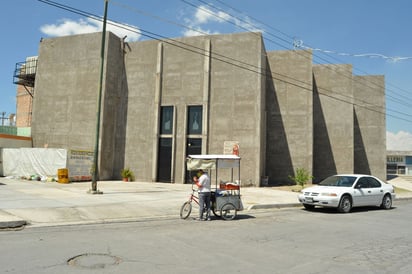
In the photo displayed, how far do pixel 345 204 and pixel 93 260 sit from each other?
11.2 meters

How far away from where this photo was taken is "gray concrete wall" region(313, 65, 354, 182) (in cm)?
3204

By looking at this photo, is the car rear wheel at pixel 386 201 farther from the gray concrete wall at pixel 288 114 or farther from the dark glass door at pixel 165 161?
the dark glass door at pixel 165 161

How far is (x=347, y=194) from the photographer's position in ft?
47.6

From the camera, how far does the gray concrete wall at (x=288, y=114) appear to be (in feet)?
96.2

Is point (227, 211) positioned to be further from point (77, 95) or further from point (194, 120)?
point (77, 95)

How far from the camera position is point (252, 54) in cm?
2658

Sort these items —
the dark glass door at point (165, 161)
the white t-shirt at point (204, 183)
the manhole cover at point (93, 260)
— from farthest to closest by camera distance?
the dark glass door at point (165, 161) < the white t-shirt at point (204, 183) < the manhole cover at point (93, 260)

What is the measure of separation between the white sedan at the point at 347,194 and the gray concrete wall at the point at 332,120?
1607 cm

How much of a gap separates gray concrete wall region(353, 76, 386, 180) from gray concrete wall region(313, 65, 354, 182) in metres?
4.32

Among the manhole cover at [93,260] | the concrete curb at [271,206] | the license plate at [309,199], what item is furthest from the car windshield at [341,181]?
the manhole cover at [93,260]

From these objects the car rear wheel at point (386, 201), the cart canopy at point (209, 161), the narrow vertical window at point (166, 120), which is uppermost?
the narrow vertical window at point (166, 120)

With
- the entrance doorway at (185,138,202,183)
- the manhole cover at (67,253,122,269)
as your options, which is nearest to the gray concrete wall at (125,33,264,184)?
the entrance doorway at (185,138,202,183)

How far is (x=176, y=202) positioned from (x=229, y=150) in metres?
11.2

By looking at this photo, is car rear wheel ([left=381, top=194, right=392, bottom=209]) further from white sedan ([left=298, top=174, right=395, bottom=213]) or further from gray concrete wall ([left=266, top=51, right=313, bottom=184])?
gray concrete wall ([left=266, top=51, right=313, bottom=184])
